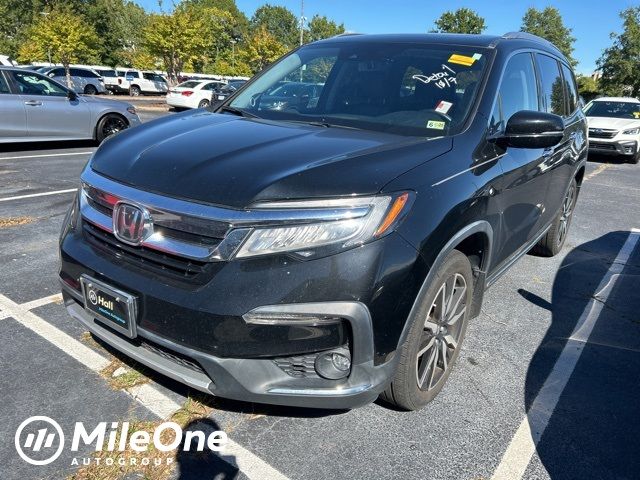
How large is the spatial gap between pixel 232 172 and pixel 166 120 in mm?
1116

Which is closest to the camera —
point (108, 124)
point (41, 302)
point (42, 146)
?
point (41, 302)

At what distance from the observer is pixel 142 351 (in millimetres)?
2299

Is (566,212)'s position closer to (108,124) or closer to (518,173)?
(518,173)

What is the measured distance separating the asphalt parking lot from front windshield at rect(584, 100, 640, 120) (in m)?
11.5

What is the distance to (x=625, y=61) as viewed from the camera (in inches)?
1677

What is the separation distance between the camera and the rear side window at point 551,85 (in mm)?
3958

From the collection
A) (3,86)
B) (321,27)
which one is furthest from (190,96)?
(321,27)

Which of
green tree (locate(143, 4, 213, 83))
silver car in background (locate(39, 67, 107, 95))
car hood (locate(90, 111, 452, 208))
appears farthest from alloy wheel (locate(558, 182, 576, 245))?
green tree (locate(143, 4, 213, 83))

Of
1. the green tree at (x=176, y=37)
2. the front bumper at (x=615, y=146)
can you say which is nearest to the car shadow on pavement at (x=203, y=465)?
the front bumper at (x=615, y=146)

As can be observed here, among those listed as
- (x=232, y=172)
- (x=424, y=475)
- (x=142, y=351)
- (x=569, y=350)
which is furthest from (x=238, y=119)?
(x=569, y=350)

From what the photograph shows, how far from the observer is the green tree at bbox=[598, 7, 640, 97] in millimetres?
42250

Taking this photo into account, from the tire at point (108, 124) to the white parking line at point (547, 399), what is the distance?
9.79 metres

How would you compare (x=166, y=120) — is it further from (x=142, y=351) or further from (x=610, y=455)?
(x=610, y=455)

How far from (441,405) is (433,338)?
420mm
